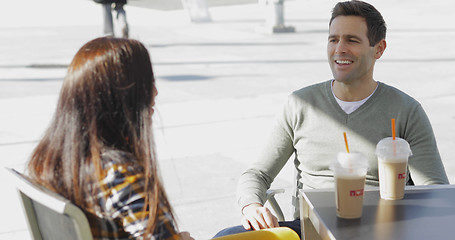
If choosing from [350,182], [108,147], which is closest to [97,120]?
[108,147]

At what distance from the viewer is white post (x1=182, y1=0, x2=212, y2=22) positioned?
55.6 feet

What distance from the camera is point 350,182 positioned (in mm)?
2090

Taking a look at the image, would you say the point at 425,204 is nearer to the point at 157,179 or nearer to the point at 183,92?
the point at 157,179

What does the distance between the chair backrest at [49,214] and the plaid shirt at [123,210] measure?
0.22ft

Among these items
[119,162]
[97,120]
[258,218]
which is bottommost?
[258,218]

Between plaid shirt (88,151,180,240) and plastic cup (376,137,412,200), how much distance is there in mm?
878

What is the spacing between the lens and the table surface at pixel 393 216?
6.52 feet

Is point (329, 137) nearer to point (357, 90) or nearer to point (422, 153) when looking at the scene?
point (357, 90)

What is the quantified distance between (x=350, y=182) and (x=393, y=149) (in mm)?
252

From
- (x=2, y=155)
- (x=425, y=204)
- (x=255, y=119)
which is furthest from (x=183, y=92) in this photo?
(x=425, y=204)

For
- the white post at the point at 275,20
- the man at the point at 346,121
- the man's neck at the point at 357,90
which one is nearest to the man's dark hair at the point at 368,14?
the man at the point at 346,121

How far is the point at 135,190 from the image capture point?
5.52 feet

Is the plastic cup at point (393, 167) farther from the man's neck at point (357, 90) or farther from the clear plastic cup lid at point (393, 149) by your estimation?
the man's neck at point (357, 90)

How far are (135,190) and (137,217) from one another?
0.23 feet
